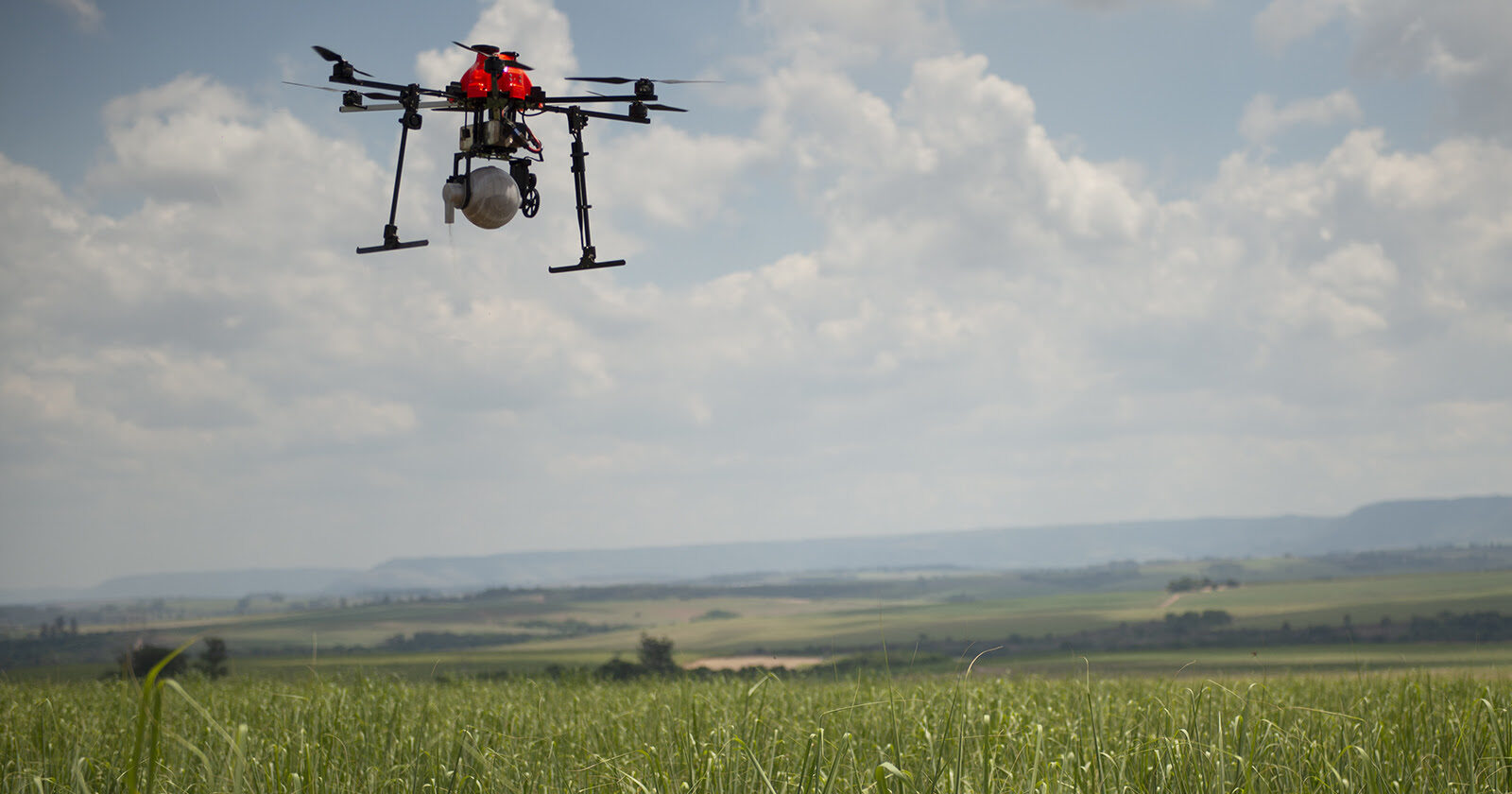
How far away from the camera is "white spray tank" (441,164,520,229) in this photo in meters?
9.30

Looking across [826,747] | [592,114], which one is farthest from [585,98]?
[826,747]

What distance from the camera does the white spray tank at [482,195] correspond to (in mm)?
9305

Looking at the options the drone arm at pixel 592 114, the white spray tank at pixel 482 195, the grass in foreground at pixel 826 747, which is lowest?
the grass in foreground at pixel 826 747

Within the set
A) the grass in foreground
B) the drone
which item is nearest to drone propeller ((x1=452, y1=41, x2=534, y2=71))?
the drone

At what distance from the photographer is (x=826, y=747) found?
9.74m

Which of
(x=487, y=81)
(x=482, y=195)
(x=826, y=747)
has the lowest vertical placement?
(x=826, y=747)

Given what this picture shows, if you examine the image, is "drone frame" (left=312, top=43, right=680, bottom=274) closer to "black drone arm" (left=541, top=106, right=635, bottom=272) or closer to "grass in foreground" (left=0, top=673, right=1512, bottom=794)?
"black drone arm" (left=541, top=106, right=635, bottom=272)

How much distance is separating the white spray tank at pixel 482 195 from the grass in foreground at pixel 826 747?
4755 mm

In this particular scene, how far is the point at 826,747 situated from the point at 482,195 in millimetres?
6351

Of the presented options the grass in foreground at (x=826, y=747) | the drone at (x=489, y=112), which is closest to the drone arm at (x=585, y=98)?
the drone at (x=489, y=112)

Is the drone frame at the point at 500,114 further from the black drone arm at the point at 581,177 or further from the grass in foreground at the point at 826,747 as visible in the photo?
the grass in foreground at the point at 826,747

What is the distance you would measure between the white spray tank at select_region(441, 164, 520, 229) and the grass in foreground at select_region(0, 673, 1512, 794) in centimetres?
476

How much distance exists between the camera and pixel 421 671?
→ 55.1 ft

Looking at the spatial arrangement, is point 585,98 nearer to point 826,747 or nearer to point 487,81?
point 487,81
